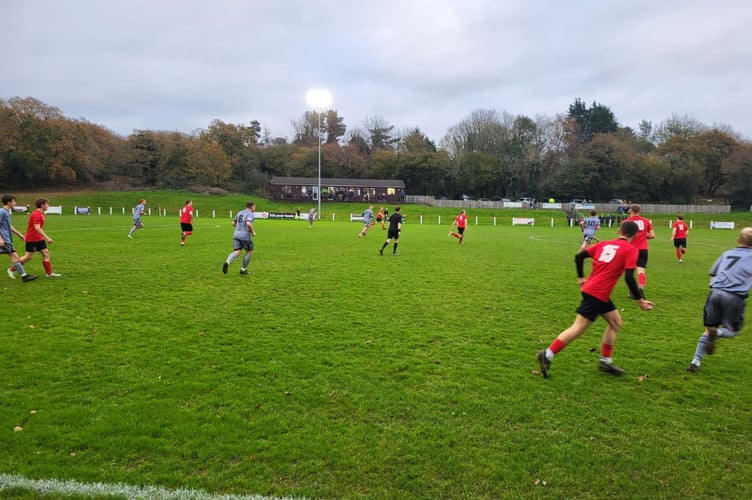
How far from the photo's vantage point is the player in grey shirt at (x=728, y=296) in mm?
5383

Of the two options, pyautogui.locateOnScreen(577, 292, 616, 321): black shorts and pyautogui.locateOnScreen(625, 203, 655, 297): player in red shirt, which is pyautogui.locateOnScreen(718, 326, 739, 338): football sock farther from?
pyautogui.locateOnScreen(625, 203, 655, 297): player in red shirt

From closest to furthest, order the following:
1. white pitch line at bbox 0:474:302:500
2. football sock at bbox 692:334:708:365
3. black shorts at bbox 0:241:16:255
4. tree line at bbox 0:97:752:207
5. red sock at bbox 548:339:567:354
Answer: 1. white pitch line at bbox 0:474:302:500
2. red sock at bbox 548:339:567:354
3. football sock at bbox 692:334:708:365
4. black shorts at bbox 0:241:16:255
5. tree line at bbox 0:97:752:207

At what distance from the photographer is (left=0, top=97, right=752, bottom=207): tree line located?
63125 mm

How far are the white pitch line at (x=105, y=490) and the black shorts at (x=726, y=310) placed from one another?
5.83 metres

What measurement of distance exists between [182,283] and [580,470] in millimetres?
9565

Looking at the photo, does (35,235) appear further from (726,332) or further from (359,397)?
(726,332)

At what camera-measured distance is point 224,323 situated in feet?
23.5

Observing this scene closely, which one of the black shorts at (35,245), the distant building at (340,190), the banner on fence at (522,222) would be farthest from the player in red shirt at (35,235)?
the distant building at (340,190)

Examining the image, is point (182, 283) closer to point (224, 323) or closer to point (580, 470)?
point (224, 323)

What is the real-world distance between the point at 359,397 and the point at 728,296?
16.4 ft

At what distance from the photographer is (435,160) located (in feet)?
244

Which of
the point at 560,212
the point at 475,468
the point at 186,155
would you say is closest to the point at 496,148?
the point at 560,212

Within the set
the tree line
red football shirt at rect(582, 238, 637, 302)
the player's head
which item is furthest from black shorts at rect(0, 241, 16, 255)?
the tree line

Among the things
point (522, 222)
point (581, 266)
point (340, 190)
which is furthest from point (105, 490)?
point (340, 190)
